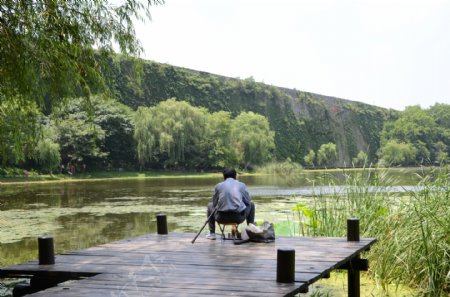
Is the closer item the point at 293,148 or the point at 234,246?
the point at 234,246

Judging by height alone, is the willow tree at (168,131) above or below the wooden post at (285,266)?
above

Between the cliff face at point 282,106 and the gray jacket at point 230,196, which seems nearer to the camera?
the gray jacket at point 230,196

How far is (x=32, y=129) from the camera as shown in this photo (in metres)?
6.43

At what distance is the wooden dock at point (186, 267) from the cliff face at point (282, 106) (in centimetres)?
5554

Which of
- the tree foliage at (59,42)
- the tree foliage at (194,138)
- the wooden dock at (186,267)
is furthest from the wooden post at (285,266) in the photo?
the tree foliage at (194,138)

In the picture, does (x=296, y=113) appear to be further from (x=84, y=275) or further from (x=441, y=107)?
(x=84, y=275)

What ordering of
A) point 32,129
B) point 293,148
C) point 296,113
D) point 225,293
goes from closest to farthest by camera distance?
point 225,293
point 32,129
point 293,148
point 296,113

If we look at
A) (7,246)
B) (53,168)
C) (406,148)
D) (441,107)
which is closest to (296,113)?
(406,148)

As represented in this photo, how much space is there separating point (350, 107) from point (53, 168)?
197ft

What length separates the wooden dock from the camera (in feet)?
10.9

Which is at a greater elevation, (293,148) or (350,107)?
(350,107)

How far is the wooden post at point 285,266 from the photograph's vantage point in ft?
11.0

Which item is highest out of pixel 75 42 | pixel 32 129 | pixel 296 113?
pixel 296 113

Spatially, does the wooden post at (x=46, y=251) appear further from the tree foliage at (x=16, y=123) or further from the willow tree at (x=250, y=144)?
the willow tree at (x=250, y=144)
